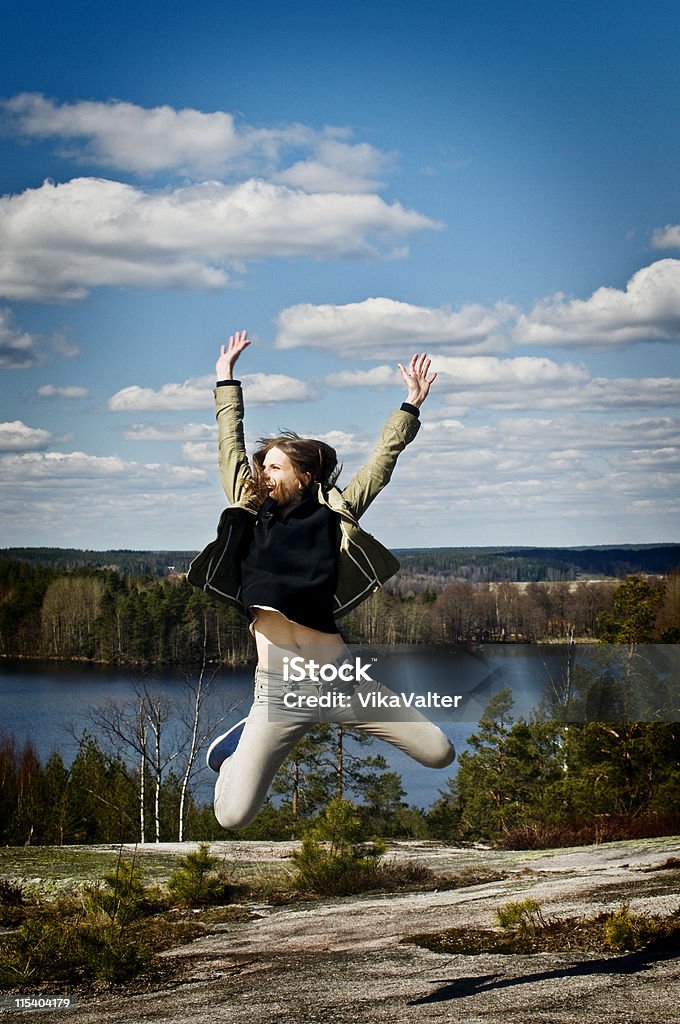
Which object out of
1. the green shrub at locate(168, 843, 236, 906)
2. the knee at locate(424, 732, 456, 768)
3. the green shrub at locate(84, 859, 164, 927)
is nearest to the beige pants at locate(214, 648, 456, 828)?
the knee at locate(424, 732, 456, 768)

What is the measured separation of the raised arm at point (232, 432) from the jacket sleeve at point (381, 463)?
42cm

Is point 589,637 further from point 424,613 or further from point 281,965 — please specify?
point 281,965

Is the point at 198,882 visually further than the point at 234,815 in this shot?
Yes

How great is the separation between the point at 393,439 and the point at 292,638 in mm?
979

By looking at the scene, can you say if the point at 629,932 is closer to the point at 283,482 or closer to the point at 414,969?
the point at 414,969

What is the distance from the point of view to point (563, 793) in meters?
28.0

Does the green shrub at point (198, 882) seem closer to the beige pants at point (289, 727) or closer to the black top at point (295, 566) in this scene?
the beige pants at point (289, 727)

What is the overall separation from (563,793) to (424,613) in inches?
351

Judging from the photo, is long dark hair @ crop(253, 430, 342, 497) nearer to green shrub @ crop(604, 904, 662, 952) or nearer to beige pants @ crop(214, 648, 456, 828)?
beige pants @ crop(214, 648, 456, 828)

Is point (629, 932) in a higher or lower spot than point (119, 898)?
lower

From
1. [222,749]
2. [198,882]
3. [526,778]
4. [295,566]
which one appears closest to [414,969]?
[198,882]

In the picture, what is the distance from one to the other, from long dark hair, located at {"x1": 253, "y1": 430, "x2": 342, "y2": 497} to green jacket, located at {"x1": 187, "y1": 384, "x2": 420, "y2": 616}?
51 millimetres

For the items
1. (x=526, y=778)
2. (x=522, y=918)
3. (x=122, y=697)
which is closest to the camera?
(x=522, y=918)

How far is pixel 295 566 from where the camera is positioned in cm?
484
